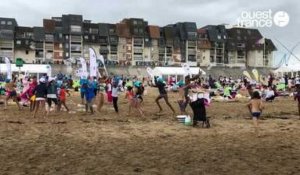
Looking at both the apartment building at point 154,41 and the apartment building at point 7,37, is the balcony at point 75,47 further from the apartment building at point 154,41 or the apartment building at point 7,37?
the apartment building at point 154,41

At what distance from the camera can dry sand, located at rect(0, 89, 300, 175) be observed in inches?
319

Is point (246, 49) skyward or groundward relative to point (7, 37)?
groundward

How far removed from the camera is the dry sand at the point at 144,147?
8094mm

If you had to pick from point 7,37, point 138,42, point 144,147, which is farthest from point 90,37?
point 144,147

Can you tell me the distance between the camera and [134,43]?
99.8 m

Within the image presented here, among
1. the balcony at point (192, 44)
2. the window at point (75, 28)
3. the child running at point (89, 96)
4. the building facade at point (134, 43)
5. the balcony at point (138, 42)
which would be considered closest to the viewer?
the child running at point (89, 96)

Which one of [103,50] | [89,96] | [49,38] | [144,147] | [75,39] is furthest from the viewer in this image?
[103,50]

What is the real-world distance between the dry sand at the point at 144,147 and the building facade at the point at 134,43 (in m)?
71.7

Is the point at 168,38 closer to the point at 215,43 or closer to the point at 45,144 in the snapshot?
the point at 215,43

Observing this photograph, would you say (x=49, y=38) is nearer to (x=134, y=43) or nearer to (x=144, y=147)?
(x=134, y=43)

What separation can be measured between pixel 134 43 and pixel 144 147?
296 ft

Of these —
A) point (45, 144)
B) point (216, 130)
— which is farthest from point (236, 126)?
point (45, 144)

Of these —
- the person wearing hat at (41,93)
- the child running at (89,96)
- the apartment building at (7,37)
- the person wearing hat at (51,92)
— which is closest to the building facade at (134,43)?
the apartment building at (7,37)

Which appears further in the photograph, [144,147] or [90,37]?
[90,37]
